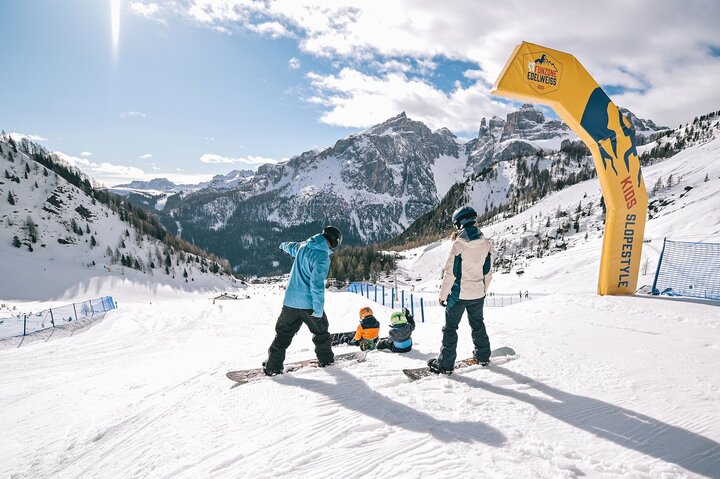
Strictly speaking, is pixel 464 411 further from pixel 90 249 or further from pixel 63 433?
pixel 90 249

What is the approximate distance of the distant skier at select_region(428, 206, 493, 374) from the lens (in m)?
4.45

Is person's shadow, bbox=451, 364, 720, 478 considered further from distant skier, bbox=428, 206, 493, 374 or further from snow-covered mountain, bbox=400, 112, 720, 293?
snow-covered mountain, bbox=400, 112, 720, 293

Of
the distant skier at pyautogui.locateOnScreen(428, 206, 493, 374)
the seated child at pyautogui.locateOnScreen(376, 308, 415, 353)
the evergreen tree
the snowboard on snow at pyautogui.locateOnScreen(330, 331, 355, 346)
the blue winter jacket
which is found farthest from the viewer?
the evergreen tree

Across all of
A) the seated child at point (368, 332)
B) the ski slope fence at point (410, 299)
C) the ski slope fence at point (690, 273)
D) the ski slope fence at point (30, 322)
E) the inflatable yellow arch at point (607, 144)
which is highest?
the inflatable yellow arch at point (607, 144)

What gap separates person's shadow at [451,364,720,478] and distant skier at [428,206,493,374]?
25.9 inches

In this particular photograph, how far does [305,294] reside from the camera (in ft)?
16.0

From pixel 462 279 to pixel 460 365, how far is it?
129 cm

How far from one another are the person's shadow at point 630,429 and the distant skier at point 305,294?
242 cm

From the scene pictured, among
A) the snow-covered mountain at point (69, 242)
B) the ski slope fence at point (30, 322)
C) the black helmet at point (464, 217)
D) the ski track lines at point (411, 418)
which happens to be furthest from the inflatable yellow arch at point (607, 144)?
the snow-covered mountain at point (69, 242)

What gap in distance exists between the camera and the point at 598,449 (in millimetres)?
2654

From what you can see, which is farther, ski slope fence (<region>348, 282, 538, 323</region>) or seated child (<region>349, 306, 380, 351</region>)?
ski slope fence (<region>348, 282, 538, 323</region>)

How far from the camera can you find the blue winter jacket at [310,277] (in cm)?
478

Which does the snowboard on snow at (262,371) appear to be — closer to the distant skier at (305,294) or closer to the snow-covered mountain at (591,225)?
the distant skier at (305,294)

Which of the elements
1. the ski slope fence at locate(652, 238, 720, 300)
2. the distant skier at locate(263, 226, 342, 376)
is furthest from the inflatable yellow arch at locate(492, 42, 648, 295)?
the distant skier at locate(263, 226, 342, 376)
